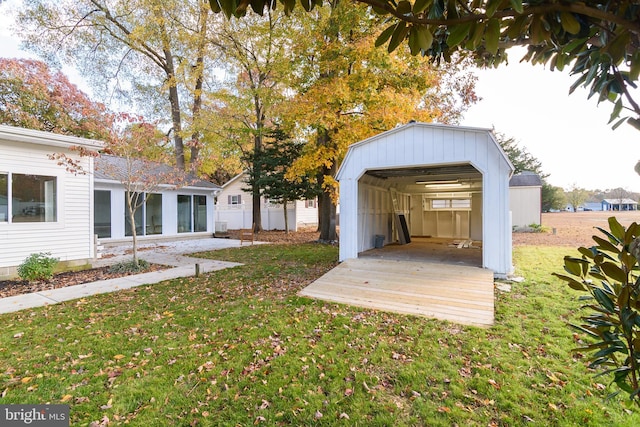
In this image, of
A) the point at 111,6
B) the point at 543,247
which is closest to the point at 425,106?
the point at 543,247

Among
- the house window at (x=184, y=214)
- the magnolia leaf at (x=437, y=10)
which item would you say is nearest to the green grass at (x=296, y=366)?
the magnolia leaf at (x=437, y=10)

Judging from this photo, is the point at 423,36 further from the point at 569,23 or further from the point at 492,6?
the point at 569,23

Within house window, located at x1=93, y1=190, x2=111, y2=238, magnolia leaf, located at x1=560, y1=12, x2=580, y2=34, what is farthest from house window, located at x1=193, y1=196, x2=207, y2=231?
magnolia leaf, located at x1=560, y1=12, x2=580, y2=34

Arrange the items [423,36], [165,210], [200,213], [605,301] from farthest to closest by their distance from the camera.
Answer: [200,213] → [165,210] → [423,36] → [605,301]

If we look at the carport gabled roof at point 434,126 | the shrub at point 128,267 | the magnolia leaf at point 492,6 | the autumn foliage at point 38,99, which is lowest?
the shrub at point 128,267

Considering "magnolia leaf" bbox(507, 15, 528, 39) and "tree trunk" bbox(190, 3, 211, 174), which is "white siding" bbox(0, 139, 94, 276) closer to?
"tree trunk" bbox(190, 3, 211, 174)

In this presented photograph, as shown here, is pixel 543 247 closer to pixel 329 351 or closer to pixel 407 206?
pixel 407 206

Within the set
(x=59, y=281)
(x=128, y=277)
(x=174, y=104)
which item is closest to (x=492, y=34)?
(x=128, y=277)

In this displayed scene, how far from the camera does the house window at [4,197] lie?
7.23 metres

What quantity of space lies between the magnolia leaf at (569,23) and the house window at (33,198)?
34.7 feet

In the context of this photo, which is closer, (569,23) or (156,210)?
(569,23)

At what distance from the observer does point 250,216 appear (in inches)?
896

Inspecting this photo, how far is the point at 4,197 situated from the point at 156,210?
23.5 ft

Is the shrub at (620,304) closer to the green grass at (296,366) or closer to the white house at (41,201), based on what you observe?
the green grass at (296,366)
